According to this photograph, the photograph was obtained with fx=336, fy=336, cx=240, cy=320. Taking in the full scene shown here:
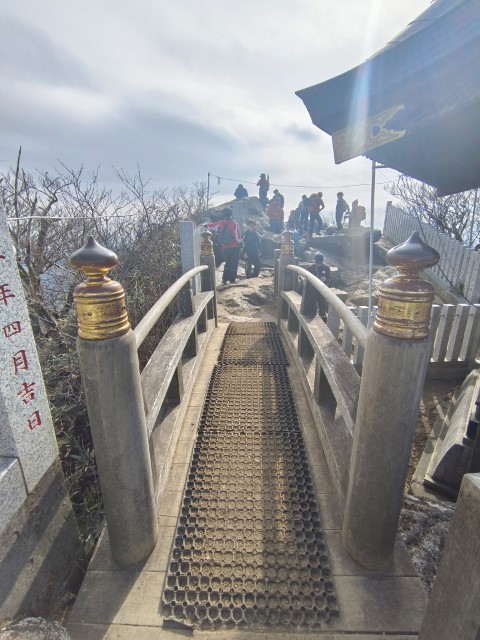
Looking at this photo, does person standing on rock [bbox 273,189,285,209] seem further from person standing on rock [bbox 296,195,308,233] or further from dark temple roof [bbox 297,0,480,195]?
dark temple roof [bbox 297,0,480,195]

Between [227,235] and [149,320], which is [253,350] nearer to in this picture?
[149,320]

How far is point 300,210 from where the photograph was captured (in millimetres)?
17047

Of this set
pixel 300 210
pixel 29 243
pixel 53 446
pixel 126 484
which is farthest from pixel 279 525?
pixel 300 210

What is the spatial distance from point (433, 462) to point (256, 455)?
5.86ft

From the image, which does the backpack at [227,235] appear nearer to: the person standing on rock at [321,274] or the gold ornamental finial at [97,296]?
the person standing on rock at [321,274]

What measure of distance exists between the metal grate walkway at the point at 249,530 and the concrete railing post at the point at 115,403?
33 centimetres

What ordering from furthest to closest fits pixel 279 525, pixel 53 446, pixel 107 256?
pixel 279 525, pixel 53 446, pixel 107 256

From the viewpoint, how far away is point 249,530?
6.66 feet

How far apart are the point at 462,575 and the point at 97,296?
153cm

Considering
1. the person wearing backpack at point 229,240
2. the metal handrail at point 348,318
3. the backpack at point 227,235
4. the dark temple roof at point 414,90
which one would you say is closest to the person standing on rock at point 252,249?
the person wearing backpack at point 229,240

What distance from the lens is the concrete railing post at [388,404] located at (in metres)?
1.36

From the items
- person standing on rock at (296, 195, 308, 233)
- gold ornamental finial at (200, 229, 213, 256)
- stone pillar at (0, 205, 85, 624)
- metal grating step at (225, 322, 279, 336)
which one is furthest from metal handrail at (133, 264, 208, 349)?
person standing on rock at (296, 195, 308, 233)

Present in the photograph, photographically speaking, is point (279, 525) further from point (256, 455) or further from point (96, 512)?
point (96, 512)

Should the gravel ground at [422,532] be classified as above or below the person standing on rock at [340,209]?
below
